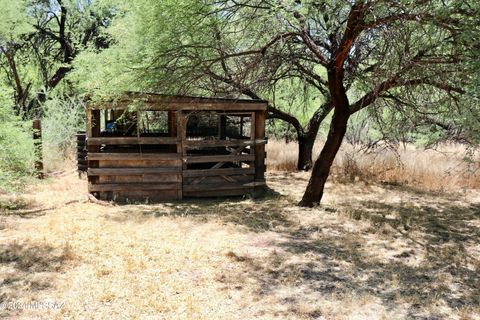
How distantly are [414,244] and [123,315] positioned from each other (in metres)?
4.44

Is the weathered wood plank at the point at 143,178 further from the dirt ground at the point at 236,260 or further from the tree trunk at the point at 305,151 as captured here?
the tree trunk at the point at 305,151

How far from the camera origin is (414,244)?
6.33 meters

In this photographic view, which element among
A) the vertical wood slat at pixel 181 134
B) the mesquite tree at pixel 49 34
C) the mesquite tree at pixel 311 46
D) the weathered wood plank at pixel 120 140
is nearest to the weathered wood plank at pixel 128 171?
the vertical wood slat at pixel 181 134

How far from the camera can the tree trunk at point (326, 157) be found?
8.08m

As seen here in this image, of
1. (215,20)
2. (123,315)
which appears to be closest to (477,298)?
(123,315)

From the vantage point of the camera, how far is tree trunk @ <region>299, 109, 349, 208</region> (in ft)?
26.5

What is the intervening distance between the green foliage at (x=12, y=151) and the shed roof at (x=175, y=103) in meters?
1.46

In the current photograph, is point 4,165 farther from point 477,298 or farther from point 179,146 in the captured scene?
point 477,298

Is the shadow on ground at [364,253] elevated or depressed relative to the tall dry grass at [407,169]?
depressed

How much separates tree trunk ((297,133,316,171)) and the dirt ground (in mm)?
4696

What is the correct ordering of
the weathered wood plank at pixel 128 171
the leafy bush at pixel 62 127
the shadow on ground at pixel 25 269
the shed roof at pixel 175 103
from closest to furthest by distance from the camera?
the shadow on ground at pixel 25 269 < the shed roof at pixel 175 103 < the weathered wood plank at pixel 128 171 < the leafy bush at pixel 62 127

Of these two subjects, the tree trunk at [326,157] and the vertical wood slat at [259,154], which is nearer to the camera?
the tree trunk at [326,157]

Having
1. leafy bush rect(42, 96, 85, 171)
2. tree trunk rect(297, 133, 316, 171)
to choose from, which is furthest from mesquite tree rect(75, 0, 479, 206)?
leafy bush rect(42, 96, 85, 171)

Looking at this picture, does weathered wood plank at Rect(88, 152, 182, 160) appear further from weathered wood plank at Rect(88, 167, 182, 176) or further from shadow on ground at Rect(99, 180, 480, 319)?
shadow on ground at Rect(99, 180, 480, 319)
